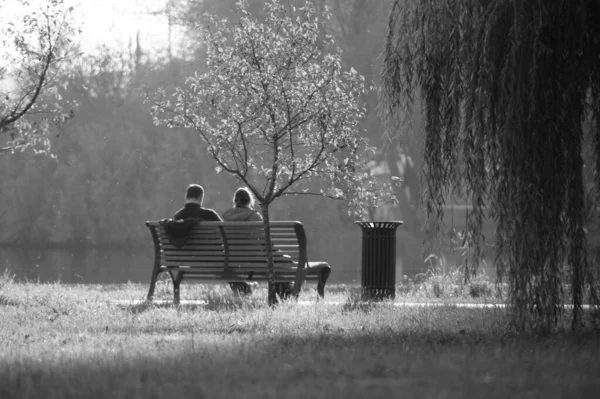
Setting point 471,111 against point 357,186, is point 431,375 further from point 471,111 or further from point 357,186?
point 357,186

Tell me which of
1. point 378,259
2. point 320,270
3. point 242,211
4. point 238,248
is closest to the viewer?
point 238,248

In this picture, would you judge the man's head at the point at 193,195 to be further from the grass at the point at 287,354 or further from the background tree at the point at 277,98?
the grass at the point at 287,354

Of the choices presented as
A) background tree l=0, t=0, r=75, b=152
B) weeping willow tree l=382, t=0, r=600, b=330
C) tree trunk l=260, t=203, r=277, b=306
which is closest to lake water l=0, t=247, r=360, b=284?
background tree l=0, t=0, r=75, b=152

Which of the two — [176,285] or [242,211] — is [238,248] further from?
[242,211]

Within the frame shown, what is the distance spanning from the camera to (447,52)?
8398 mm

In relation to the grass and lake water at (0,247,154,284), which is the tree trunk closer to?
the grass

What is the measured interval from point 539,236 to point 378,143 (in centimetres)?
3411

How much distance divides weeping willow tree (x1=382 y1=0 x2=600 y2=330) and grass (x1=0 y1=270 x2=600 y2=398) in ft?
1.66

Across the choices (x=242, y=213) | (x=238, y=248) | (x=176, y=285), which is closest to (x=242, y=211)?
(x=242, y=213)

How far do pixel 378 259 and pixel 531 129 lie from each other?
5.24 meters

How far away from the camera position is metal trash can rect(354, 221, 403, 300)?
12.5m

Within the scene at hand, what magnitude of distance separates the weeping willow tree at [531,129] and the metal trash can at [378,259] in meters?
4.21

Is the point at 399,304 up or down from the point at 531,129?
down

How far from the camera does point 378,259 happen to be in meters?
12.5
